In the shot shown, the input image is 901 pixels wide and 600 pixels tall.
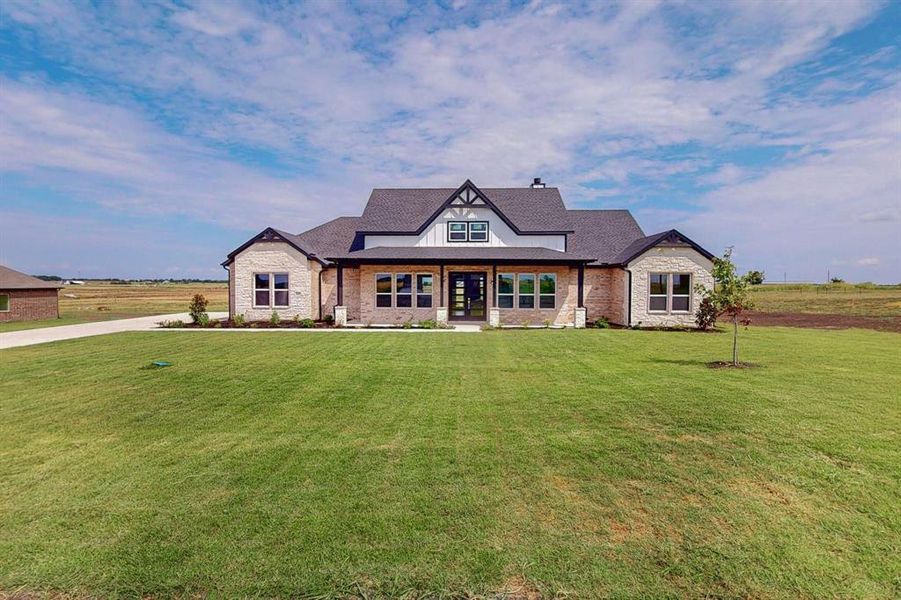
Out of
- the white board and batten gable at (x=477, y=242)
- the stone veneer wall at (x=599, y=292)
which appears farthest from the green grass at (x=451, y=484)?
the white board and batten gable at (x=477, y=242)

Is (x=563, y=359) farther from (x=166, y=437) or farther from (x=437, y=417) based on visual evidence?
(x=166, y=437)

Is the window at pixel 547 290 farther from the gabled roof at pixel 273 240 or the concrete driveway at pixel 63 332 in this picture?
the concrete driveway at pixel 63 332

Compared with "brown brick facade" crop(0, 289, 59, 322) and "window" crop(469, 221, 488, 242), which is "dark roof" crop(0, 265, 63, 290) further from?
"window" crop(469, 221, 488, 242)

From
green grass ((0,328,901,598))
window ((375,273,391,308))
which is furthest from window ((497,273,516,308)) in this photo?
green grass ((0,328,901,598))

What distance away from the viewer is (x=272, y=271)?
2211 cm

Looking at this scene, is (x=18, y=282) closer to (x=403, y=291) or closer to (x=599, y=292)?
(x=403, y=291)

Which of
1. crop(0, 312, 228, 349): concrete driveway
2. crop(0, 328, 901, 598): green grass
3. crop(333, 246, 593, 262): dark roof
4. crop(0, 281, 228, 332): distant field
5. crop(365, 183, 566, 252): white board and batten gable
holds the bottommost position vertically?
crop(0, 328, 901, 598): green grass

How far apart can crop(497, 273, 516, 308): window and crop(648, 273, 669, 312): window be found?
672 centimetres

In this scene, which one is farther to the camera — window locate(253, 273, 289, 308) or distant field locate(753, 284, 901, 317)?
distant field locate(753, 284, 901, 317)

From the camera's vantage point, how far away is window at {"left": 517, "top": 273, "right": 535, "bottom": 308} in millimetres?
21922

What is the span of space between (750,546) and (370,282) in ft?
64.6

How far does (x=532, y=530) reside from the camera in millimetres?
4062

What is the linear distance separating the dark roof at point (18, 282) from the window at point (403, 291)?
1997cm

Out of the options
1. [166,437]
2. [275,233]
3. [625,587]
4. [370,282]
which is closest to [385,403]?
[166,437]
